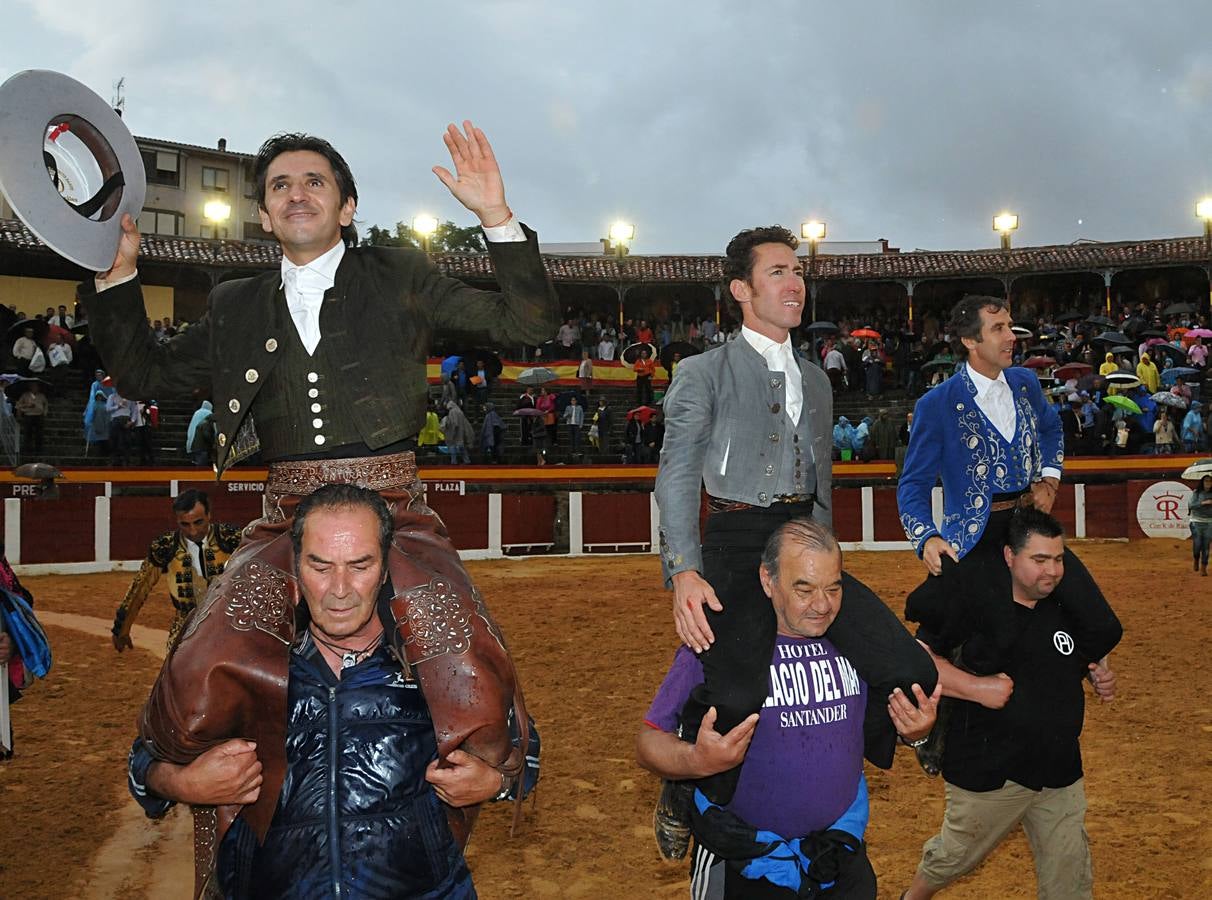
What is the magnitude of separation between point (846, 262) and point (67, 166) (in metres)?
27.0

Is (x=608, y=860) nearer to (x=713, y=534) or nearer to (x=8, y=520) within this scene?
(x=713, y=534)

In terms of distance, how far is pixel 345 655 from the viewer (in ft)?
7.30

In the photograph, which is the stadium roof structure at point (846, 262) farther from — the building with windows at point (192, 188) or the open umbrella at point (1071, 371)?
the building with windows at point (192, 188)

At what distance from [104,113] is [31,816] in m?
3.85

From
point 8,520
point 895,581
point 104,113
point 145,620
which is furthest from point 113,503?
point 104,113

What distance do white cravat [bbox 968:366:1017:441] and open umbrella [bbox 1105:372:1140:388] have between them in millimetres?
16347

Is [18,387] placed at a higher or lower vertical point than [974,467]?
higher

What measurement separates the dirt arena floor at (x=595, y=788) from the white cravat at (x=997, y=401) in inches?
68.5

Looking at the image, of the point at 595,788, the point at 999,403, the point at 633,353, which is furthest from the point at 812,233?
the point at 999,403

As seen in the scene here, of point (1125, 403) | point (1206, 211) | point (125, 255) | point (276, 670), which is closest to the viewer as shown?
point (276, 670)

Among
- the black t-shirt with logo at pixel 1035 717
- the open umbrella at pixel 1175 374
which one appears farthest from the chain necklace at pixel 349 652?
the open umbrella at pixel 1175 374

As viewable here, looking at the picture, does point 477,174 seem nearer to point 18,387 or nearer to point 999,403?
point 999,403

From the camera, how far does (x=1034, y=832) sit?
11.1 ft

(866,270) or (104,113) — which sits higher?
(866,270)
